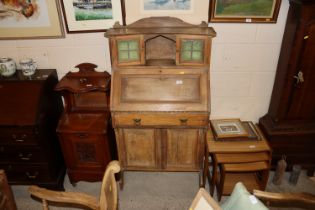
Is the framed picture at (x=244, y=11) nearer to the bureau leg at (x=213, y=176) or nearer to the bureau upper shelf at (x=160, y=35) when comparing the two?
the bureau upper shelf at (x=160, y=35)

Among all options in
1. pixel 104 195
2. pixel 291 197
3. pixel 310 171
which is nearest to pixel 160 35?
pixel 104 195

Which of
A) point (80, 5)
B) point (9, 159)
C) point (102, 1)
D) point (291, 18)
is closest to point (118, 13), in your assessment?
point (102, 1)

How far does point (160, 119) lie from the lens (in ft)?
8.61

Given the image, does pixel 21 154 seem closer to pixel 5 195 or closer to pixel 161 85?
pixel 5 195

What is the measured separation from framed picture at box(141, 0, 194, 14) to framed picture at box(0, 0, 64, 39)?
0.85 meters

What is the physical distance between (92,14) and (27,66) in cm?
84

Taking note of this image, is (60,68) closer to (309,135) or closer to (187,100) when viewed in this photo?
(187,100)

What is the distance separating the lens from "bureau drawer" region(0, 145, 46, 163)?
2795mm

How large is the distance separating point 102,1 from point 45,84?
0.98 m

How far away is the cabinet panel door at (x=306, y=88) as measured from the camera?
2.59 meters

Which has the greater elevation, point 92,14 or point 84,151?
point 92,14

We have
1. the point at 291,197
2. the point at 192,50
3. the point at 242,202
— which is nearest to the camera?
the point at 242,202

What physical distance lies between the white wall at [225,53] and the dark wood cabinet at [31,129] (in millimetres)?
222

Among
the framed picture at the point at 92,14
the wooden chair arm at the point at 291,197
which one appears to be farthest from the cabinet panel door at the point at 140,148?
the wooden chair arm at the point at 291,197
